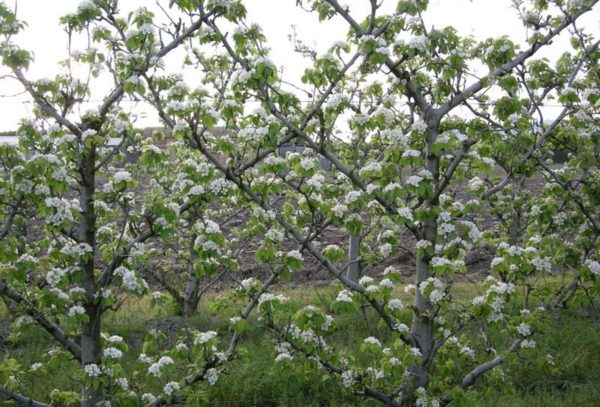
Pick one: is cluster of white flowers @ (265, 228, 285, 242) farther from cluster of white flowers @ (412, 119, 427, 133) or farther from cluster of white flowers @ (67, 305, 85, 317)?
cluster of white flowers @ (67, 305, 85, 317)

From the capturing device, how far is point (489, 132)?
449cm

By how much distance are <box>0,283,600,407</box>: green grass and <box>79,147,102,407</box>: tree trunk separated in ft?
3.09

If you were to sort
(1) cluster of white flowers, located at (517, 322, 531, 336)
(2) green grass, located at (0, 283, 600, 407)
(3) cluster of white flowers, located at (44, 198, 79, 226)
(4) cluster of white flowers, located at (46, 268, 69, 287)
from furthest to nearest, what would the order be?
(2) green grass, located at (0, 283, 600, 407), (1) cluster of white flowers, located at (517, 322, 531, 336), (4) cluster of white flowers, located at (46, 268, 69, 287), (3) cluster of white flowers, located at (44, 198, 79, 226)

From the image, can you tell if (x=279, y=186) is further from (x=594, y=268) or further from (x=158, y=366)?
(x=594, y=268)

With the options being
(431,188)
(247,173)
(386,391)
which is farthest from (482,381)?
(247,173)

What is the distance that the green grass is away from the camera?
5.82m

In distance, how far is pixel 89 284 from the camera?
445 centimetres

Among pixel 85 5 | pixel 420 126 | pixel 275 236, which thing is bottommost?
pixel 275 236

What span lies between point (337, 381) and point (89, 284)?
235cm

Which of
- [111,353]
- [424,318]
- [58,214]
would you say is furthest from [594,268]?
[58,214]

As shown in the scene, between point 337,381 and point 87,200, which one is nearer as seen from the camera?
point 87,200

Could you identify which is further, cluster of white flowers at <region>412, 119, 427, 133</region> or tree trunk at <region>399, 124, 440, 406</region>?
tree trunk at <region>399, 124, 440, 406</region>

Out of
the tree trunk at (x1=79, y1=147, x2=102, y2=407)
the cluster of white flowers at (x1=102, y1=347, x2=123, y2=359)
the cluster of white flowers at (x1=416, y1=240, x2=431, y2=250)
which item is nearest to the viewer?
the cluster of white flowers at (x1=102, y1=347, x2=123, y2=359)

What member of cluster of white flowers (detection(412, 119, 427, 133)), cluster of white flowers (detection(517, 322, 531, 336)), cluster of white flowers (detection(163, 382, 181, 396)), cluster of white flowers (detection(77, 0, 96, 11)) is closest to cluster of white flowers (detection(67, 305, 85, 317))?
cluster of white flowers (detection(163, 382, 181, 396))
